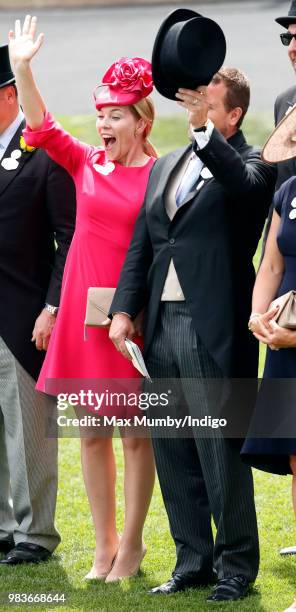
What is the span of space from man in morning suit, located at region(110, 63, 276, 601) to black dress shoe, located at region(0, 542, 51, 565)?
0.75 meters

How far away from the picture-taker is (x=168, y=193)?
514 cm

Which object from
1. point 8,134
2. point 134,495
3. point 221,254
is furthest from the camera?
point 8,134

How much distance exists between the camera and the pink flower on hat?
530cm

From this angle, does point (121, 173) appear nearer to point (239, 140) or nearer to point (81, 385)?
point (239, 140)

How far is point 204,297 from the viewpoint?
4977mm

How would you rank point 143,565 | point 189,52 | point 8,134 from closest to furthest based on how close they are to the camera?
point 189,52, point 143,565, point 8,134

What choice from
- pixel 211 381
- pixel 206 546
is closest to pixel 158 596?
pixel 206 546

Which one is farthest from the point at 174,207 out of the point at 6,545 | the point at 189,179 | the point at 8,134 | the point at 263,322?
the point at 6,545

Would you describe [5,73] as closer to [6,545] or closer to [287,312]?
[287,312]

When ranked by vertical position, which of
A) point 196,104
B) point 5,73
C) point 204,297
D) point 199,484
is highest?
point 196,104

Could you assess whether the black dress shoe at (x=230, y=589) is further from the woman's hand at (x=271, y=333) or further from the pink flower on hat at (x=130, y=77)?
the pink flower on hat at (x=130, y=77)

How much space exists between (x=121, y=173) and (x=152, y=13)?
1533 cm

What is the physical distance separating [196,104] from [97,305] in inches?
37.0

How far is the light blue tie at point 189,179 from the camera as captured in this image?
16.7 ft
